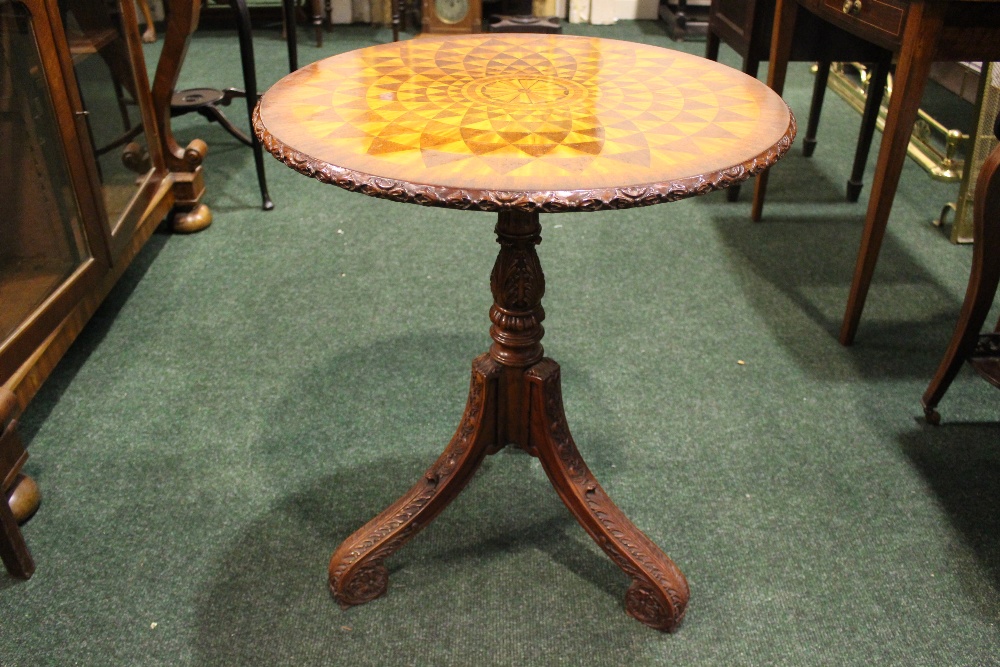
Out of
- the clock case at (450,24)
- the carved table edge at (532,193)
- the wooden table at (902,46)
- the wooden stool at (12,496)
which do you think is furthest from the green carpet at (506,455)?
the clock case at (450,24)

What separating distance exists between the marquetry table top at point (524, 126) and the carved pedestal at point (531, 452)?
245 millimetres

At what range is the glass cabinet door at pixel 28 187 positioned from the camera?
1.58m

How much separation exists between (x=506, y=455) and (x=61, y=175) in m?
1.11

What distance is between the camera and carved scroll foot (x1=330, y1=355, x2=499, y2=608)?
1348mm

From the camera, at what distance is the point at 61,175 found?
177 cm

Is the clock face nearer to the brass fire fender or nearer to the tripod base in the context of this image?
the brass fire fender

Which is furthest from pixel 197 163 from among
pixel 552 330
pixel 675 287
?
pixel 675 287

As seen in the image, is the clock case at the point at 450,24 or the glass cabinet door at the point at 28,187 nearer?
the glass cabinet door at the point at 28,187

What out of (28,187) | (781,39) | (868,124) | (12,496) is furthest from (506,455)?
(868,124)

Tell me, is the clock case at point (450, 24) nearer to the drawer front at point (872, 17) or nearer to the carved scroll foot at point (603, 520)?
the drawer front at point (872, 17)

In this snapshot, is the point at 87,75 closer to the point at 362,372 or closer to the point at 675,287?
the point at 362,372

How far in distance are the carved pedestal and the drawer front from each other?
41.7 inches

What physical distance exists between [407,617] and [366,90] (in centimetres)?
83

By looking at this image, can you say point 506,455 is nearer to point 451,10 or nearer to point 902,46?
point 902,46
